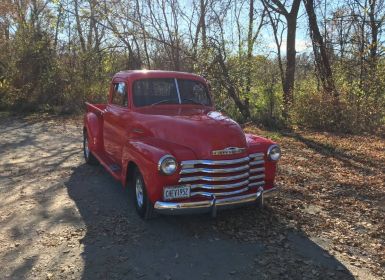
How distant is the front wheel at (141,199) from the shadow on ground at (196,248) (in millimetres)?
113

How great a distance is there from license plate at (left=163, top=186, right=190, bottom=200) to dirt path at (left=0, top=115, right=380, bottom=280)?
1.58 ft

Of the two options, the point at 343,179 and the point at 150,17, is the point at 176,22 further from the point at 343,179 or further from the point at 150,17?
the point at 343,179

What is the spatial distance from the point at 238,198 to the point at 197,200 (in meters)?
0.48

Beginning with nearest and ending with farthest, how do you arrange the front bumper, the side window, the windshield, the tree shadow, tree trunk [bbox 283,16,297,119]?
1. the front bumper
2. the windshield
3. the side window
4. the tree shadow
5. tree trunk [bbox 283,16,297,119]

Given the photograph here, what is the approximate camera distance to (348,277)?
4.21 metres

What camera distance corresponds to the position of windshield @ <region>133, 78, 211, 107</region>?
6.50 meters

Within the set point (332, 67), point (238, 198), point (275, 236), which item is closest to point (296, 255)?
point (275, 236)

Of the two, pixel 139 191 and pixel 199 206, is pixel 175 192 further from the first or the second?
pixel 139 191

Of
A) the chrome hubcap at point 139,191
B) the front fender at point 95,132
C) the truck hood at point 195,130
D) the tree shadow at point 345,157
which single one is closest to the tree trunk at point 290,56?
the tree shadow at point 345,157

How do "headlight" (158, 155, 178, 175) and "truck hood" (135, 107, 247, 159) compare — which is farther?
"truck hood" (135, 107, 247, 159)

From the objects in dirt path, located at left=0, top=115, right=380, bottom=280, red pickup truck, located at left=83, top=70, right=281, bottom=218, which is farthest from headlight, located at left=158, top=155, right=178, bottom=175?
dirt path, located at left=0, top=115, right=380, bottom=280

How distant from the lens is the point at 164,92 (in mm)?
6578

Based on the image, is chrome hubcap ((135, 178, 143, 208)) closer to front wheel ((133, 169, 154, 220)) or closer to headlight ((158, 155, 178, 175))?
front wheel ((133, 169, 154, 220))

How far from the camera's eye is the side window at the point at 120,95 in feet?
22.3
